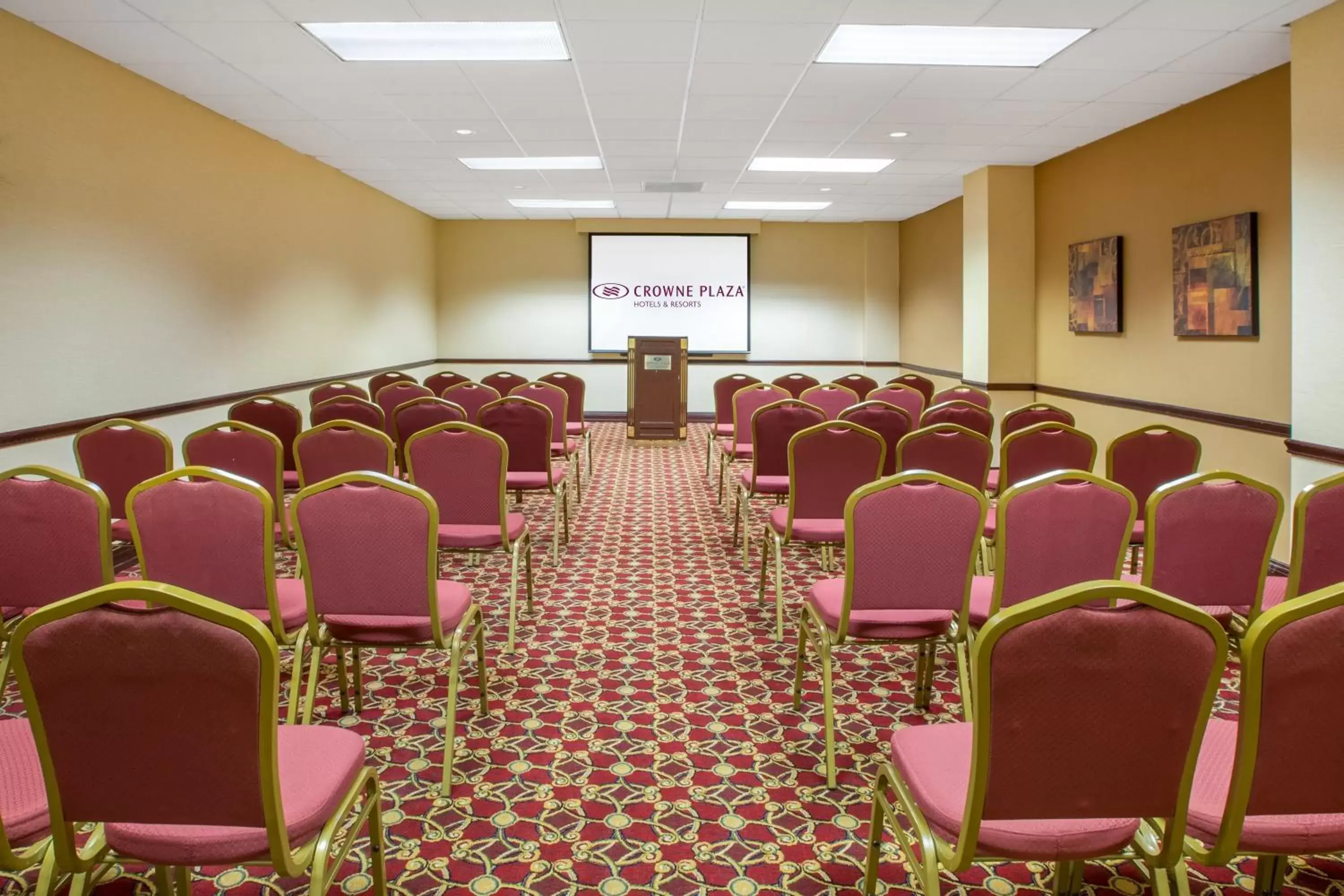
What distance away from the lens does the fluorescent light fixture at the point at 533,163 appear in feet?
32.4

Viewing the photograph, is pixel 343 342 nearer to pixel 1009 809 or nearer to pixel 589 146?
pixel 589 146

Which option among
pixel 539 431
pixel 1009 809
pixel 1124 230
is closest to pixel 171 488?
pixel 1009 809

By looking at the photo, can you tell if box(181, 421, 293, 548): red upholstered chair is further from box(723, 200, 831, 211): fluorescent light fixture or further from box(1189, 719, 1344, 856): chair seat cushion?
box(723, 200, 831, 211): fluorescent light fixture

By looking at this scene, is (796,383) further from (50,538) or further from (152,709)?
(152,709)

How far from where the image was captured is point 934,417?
6102 mm

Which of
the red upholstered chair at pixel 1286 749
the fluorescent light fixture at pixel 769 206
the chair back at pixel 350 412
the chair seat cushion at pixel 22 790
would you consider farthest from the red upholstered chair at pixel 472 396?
the fluorescent light fixture at pixel 769 206

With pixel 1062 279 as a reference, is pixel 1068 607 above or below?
below

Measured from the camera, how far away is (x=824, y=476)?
4668mm

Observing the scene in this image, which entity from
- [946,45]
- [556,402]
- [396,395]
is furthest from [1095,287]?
[396,395]

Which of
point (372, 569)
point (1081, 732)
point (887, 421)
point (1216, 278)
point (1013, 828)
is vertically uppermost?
point (1216, 278)

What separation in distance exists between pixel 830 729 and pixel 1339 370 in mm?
3897

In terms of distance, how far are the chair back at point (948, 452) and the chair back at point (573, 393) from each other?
4.65 m

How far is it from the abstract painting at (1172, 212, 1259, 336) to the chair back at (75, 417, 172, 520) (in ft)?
22.5

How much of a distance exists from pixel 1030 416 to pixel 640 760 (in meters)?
3.76
